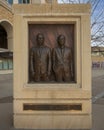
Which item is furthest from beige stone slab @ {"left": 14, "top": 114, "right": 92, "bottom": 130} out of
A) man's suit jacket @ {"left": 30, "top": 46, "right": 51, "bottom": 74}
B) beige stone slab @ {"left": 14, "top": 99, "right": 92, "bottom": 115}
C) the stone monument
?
man's suit jacket @ {"left": 30, "top": 46, "right": 51, "bottom": 74}

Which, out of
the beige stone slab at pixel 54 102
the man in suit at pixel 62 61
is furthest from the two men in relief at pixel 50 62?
the beige stone slab at pixel 54 102

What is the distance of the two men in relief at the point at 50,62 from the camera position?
971 cm

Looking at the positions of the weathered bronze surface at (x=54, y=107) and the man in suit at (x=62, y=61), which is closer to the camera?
the weathered bronze surface at (x=54, y=107)

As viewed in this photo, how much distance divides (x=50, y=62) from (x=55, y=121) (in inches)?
65.3

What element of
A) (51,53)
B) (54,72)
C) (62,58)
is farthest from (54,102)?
(51,53)

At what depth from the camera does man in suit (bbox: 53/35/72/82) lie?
9.70 meters

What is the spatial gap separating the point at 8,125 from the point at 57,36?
294 cm

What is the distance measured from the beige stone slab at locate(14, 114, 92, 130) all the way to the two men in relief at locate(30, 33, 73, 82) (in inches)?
41.0

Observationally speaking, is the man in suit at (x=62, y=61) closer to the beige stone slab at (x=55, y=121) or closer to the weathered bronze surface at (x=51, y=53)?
the weathered bronze surface at (x=51, y=53)

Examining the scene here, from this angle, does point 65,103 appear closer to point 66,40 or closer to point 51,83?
point 51,83

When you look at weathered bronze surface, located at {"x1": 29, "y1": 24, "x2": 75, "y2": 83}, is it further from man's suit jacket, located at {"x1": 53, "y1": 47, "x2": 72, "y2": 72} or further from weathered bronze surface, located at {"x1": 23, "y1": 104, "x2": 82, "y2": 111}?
weathered bronze surface, located at {"x1": 23, "y1": 104, "x2": 82, "y2": 111}

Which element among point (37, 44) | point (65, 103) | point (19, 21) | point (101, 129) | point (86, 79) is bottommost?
point (101, 129)

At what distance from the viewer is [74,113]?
9578 millimetres

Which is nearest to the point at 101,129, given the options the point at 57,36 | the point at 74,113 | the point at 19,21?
the point at 74,113
